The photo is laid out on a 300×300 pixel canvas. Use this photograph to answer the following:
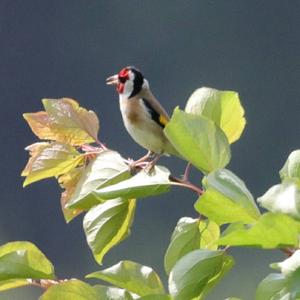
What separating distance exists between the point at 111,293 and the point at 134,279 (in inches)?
0.7

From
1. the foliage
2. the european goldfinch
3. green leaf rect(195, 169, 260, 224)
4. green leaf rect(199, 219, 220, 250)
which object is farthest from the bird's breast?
green leaf rect(195, 169, 260, 224)

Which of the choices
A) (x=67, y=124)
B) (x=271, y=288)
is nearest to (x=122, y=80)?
(x=67, y=124)

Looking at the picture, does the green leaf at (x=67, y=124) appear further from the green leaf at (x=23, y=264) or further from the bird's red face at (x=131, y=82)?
the bird's red face at (x=131, y=82)

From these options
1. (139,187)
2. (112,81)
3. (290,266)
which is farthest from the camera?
(112,81)

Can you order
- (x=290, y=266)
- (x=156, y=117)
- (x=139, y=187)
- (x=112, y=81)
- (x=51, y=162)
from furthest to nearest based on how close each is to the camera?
(x=156, y=117), (x=112, y=81), (x=51, y=162), (x=139, y=187), (x=290, y=266)

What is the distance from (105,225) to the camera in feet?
1.78

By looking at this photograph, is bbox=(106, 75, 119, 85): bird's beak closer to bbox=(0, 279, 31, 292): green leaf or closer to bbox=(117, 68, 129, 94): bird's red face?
bbox=(117, 68, 129, 94): bird's red face

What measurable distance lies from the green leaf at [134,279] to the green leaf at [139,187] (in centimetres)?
3

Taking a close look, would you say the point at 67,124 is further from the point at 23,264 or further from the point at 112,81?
the point at 112,81

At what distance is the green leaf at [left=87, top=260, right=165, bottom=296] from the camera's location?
50 centimetres

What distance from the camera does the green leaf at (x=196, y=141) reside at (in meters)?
0.47

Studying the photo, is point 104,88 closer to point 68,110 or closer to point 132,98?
point 132,98

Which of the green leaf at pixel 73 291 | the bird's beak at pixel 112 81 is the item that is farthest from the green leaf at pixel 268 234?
the bird's beak at pixel 112 81

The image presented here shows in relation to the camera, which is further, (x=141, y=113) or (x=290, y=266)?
(x=141, y=113)
